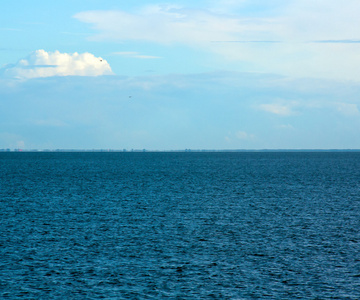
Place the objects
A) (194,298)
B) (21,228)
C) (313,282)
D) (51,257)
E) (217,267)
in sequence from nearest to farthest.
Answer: (194,298) < (313,282) < (217,267) < (51,257) < (21,228)

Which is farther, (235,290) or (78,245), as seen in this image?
(78,245)

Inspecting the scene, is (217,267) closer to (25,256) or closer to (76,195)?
(25,256)

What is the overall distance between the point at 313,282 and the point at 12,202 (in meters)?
47.4

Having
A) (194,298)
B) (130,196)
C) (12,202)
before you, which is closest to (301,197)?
(130,196)

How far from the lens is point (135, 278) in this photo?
29.4 meters

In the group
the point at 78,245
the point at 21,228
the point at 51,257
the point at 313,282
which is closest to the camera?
the point at 313,282

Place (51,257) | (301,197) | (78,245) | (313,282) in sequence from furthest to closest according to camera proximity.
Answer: (301,197)
(78,245)
(51,257)
(313,282)

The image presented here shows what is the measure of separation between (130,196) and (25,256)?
4146 centimetres

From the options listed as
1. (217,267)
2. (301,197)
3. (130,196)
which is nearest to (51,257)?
(217,267)

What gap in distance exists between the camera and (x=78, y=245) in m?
37.9

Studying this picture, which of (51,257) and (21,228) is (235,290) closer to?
(51,257)

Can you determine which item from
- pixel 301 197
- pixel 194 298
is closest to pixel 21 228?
pixel 194 298

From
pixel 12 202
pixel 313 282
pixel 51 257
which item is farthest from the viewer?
pixel 12 202

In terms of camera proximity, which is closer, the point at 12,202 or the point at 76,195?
the point at 12,202
